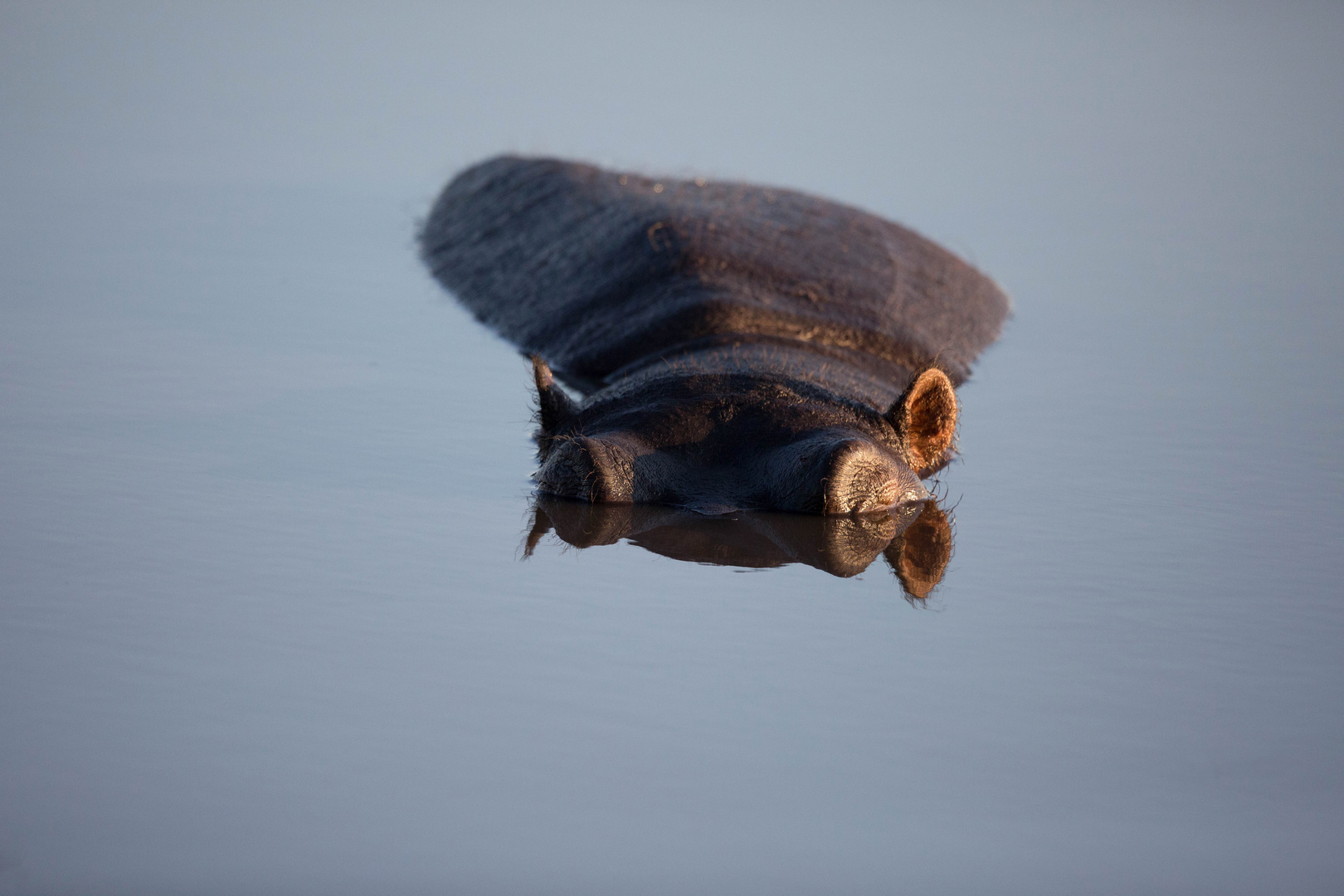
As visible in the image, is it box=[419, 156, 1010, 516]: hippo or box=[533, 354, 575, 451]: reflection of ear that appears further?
box=[533, 354, 575, 451]: reflection of ear

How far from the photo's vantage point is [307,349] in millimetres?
9648

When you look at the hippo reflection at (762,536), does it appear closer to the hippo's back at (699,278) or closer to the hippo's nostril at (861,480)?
the hippo's nostril at (861,480)

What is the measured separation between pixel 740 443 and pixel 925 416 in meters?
1.03

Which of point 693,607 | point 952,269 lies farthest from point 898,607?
point 952,269

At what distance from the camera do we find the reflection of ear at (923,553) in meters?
6.30

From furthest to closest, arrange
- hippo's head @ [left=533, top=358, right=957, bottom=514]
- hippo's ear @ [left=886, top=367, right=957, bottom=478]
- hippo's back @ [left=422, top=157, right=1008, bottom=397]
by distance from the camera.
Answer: hippo's back @ [left=422, top=157, right=1008, bottom=397] → hippo's ear @ [left=886, top=367, right=957, bottom=478] → hippo's head @ [left=533, top=358, right=957, bottom=514]

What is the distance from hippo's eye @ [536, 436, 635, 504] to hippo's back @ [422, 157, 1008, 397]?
213cm

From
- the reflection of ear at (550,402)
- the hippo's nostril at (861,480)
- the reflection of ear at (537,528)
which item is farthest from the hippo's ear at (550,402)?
the hippo's nostril at (861,480)

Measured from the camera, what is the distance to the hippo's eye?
6.78m

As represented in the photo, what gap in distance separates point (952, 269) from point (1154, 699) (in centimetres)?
717

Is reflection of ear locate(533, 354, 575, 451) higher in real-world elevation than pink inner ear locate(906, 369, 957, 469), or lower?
lower

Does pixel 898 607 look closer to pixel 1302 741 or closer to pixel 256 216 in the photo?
pixel 1302 741

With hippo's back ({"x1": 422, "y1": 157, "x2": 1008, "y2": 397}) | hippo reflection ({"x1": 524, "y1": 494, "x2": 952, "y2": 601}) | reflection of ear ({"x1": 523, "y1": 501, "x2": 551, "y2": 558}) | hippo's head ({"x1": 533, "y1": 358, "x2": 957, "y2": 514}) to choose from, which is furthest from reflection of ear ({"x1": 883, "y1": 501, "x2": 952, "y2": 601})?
hippo's back ({"x1": 422, "y1": 157, "x2": 1008, "y2": 397})

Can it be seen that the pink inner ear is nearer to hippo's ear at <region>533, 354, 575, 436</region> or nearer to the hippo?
the hippo
